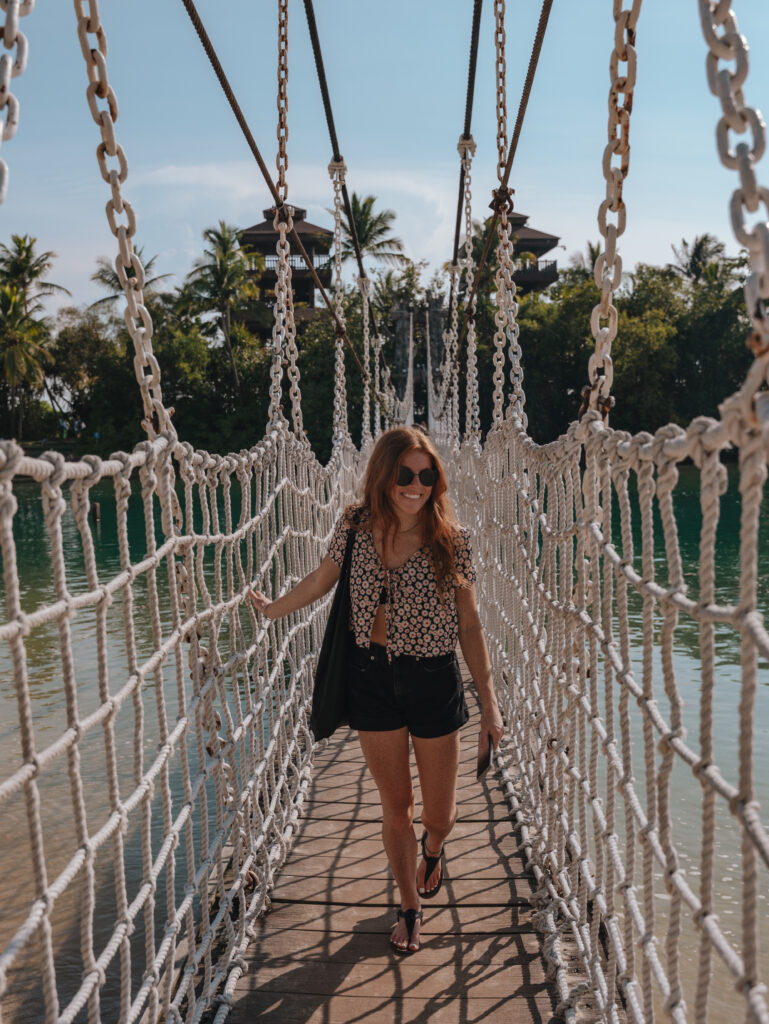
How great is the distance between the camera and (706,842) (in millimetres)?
934

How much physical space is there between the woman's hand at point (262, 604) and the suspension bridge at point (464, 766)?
36 mm

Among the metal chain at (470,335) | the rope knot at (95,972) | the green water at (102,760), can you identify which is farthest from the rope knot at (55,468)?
the metal chain at (470,335)

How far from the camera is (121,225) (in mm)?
1368

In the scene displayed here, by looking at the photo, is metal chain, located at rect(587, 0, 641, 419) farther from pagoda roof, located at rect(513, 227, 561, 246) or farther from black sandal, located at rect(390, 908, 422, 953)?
pagoda roof, located at rect(513, 227, 561, 246)

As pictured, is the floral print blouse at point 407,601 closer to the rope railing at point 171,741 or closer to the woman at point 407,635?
the woman at point 407,635

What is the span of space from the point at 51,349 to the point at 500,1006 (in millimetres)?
28810

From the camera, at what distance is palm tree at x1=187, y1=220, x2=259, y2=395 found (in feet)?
82.2

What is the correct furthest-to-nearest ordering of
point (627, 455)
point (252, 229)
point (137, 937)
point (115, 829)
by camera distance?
point (252, 229) < point (137, 937) < point (627, 455) < point (115, 829)

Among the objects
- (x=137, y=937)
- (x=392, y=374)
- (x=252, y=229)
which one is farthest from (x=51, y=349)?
(x=137, y=937)

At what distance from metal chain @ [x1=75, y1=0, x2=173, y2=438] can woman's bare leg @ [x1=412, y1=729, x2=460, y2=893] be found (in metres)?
0.72

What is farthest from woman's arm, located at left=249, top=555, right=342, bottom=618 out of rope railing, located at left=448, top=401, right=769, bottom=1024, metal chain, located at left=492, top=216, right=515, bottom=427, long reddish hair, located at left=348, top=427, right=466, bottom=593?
metal chain, located at left=492, top=216, right=515, bottom=427

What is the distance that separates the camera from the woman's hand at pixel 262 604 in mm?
1869

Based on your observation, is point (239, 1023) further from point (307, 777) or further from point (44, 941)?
point (307, 777)

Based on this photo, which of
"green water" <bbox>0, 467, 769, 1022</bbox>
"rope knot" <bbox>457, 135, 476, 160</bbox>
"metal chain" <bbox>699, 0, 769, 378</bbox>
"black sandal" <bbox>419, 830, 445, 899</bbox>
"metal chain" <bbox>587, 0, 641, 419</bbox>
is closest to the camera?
"metal chain" <bbox>699, 0, 769, 378</bbox>
